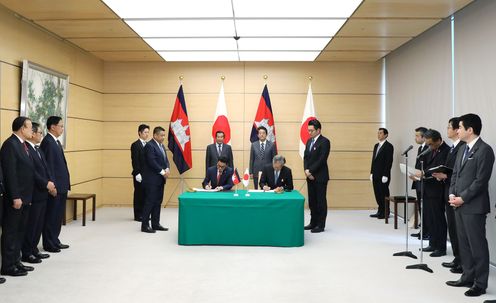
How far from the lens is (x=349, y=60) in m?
9.58

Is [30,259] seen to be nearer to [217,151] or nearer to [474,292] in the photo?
[217,151]

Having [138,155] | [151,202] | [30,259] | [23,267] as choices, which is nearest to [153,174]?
[151,202]

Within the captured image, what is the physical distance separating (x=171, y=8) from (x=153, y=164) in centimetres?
239

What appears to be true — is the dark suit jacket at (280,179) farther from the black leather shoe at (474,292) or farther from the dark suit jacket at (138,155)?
the black leather shoe at (474,292)

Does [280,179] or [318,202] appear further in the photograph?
[318,202]

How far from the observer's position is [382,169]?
28.5ft

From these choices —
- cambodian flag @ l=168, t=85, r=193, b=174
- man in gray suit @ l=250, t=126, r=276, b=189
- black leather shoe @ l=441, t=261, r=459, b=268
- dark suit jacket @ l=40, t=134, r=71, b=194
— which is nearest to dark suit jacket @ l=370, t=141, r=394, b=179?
man in gray suit @ l=250, t=126, r=276, b=189

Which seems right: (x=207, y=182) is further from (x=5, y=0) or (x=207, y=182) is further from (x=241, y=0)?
(x=5, y=0)

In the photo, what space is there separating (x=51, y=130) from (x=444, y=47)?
5.89 metres

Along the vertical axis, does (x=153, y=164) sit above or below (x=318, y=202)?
above

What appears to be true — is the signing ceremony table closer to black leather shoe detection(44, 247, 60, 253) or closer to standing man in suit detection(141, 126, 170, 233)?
standing man in suit detection(141, 126, 170, 233)

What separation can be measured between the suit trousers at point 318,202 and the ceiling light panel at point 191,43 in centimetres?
295

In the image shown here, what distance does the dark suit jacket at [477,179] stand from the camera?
4164 millimetres

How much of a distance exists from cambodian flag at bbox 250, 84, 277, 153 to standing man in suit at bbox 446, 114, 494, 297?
5410 mm
